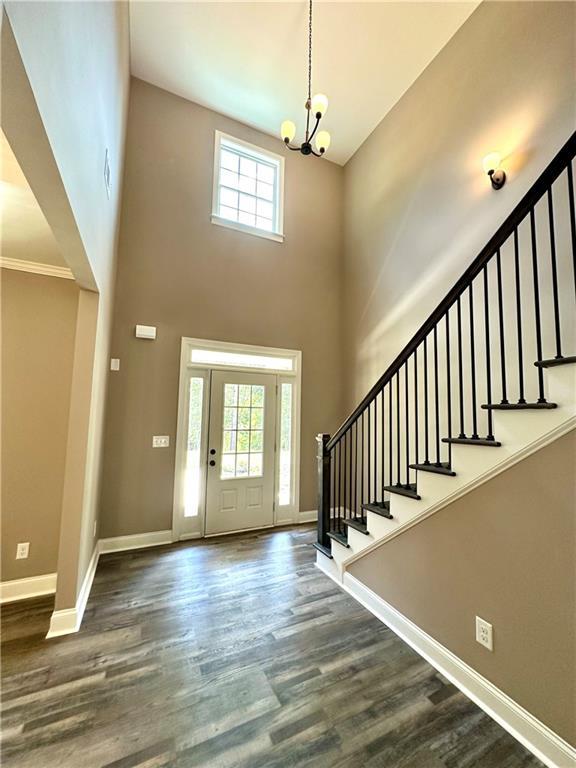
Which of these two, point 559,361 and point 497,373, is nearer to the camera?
point 559,361

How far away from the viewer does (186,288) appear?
158 inches

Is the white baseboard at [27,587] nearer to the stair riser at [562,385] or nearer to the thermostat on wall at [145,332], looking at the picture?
the thermostat on wall at [145,332]

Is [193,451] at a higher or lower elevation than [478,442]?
lower

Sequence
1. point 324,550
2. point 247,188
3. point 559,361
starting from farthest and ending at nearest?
point 247,188, point 324,550, point 559,361

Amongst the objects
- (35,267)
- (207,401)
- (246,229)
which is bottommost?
(207,401)

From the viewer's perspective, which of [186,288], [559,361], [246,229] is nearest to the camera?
[559,361]

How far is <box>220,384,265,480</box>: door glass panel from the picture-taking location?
→ 4100 mm

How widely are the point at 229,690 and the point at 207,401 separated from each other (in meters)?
2.80

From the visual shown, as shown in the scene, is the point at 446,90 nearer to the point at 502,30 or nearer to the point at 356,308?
the point at 502,30

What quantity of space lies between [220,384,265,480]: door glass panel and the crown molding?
6.79ft

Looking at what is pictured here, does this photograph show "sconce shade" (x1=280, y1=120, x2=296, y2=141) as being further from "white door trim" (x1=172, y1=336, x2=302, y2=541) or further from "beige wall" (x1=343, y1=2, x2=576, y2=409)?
"white door trim" (x1=172, y1=336, x2=302, y2=541)

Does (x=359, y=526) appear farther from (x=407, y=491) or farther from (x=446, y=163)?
(x=446, y=163)

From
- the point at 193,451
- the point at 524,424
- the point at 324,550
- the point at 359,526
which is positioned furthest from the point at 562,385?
the point at 193,451

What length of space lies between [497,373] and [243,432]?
2930 millimetres
